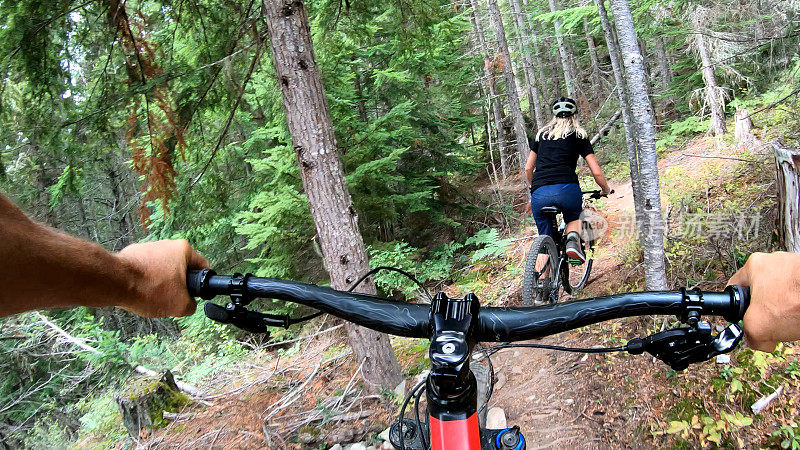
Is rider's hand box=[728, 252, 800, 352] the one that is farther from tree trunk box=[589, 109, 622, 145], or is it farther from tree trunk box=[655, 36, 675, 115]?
tree trunk box=[655, 36, 675, 115]

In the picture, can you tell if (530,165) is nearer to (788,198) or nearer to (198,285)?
(788,198)

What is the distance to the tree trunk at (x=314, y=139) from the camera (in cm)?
416

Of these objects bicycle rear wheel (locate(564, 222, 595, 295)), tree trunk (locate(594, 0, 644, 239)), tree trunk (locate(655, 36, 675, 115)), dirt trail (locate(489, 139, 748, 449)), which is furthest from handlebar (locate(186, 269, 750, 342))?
tree trunk (locate(655, 36, 675, 115))

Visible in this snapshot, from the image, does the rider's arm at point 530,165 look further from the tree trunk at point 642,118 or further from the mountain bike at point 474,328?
the mountain bike at point 474,328

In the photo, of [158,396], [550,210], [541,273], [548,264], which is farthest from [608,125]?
[158,396]

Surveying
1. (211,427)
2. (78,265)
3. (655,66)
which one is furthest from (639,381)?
(655,66)

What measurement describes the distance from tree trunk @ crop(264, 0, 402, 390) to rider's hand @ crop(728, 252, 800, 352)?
3.56 metres

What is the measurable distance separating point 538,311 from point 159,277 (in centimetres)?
112

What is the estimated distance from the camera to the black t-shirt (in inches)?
193

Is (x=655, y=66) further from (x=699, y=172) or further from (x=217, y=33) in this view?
(x=217, y=33)

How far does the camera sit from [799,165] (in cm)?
350

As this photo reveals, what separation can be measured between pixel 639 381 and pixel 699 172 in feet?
26.7

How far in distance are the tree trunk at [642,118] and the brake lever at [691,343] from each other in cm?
328

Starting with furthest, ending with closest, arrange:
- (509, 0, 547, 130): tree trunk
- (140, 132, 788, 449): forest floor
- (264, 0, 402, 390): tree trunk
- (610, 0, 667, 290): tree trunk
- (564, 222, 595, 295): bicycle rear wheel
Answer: (509, 0, 547, 130): tree trunk, (564, 222, 595, 295): bicycle rear wheel, (264, 0, 402, 390): tree trunk, (610, 0, 667, 290): tree trunk, (140, 132, 788, 449): forest floor
